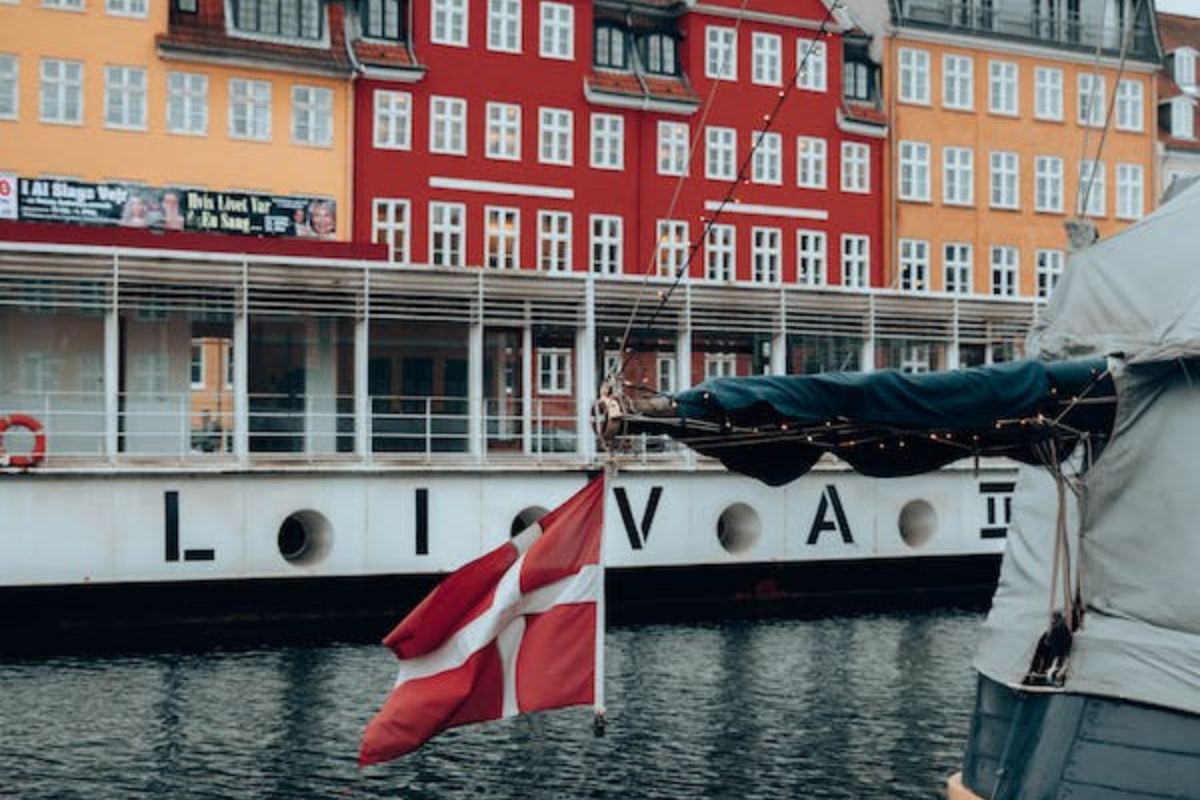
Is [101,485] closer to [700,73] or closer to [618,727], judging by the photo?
[618,727]

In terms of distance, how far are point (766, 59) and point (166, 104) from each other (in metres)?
18.3

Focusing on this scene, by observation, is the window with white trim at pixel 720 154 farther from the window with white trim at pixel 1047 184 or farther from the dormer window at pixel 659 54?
the window with white trim at pixel 1047 184

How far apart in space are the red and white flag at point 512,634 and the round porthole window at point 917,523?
25.5 metres

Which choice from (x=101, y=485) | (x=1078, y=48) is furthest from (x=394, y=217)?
(x=1078, y=48)

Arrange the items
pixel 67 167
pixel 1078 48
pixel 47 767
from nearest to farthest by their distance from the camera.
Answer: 1. pixel 47 767
2. pixel 67 167
3. pixel 1078 48

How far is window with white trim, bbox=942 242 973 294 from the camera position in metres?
54.8

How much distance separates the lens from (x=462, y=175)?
47000 millimetres

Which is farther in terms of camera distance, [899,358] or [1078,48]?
[1078,48]

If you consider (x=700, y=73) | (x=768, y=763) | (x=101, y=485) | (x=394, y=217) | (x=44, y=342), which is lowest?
(x=768, y=763)

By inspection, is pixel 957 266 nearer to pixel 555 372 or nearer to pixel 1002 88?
pixel 1002 88

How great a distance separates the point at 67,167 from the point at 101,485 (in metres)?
15.7

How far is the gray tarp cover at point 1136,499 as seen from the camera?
1139cm

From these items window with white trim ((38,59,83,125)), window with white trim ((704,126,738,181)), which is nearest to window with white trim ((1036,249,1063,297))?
window with white trim ((704,126,738,181))

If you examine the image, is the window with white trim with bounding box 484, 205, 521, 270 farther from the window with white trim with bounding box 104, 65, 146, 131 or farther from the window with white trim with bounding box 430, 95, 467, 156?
the window with white trim with bounding box 104, 65, 146, 131
